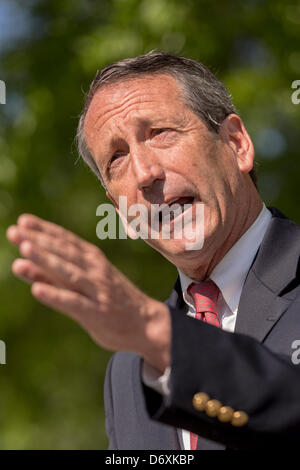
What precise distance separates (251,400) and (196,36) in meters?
4.41

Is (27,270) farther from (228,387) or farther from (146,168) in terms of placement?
(146,168)

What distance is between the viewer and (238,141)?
10.7 ft

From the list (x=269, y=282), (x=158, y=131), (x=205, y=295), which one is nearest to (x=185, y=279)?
(x=205, y=295)

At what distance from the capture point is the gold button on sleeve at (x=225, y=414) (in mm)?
1945

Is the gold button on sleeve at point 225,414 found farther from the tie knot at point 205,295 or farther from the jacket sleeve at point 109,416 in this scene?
the jacket sleeve at point 109,416

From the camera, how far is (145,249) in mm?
6668

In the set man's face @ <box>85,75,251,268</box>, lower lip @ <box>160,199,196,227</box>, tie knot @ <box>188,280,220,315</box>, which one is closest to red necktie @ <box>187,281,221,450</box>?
tie knot @ <box>188,280,220,315</box>

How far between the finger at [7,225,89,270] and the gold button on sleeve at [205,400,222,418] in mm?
487

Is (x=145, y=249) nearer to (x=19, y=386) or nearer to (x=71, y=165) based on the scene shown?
(x=71, y=165)

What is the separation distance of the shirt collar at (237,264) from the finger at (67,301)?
44.6 inches

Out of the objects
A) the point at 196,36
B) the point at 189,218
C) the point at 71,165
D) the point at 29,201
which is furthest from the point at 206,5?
the point at 189,218

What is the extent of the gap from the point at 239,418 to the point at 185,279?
1206mm

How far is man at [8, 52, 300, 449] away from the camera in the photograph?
181cm

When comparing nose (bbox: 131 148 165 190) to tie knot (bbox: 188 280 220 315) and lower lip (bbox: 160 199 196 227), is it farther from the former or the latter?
tie knot (bbox: 188 280 220 315)
